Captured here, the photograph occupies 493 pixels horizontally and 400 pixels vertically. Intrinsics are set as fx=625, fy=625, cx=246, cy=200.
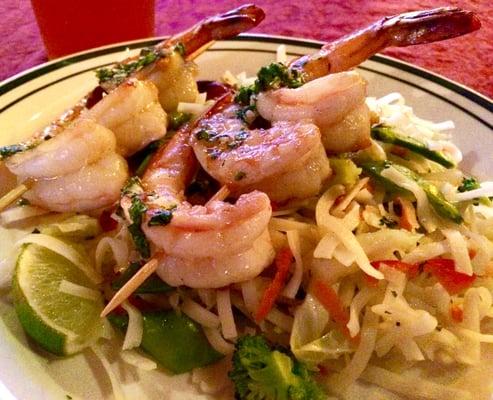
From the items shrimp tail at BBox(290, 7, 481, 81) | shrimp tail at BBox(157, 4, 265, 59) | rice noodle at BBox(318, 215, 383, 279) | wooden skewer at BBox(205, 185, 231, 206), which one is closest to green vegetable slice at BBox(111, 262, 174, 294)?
wooden skewer at BBox(205, 185, 231, 206)

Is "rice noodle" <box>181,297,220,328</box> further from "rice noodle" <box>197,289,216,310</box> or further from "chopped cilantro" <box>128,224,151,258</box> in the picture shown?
"chopped cilantro" <box>128,224,151,258</box>

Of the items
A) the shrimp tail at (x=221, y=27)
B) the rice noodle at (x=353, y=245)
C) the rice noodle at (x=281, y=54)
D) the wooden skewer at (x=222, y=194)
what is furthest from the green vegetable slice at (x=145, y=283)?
the rice noodle at (x=281, y=54)

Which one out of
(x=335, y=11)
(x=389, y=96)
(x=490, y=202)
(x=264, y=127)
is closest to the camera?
(x=264, y=127)

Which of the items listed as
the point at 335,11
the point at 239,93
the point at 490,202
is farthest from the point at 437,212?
the point at 335,11

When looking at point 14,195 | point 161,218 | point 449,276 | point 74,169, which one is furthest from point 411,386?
point 14,195

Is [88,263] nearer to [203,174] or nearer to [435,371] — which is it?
[203,174]

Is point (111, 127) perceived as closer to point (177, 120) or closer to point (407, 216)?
point (177, 120)

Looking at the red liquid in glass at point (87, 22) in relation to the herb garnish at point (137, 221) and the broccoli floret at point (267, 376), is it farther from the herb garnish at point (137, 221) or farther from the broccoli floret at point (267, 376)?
the broccoli floret at point (267, 376)
